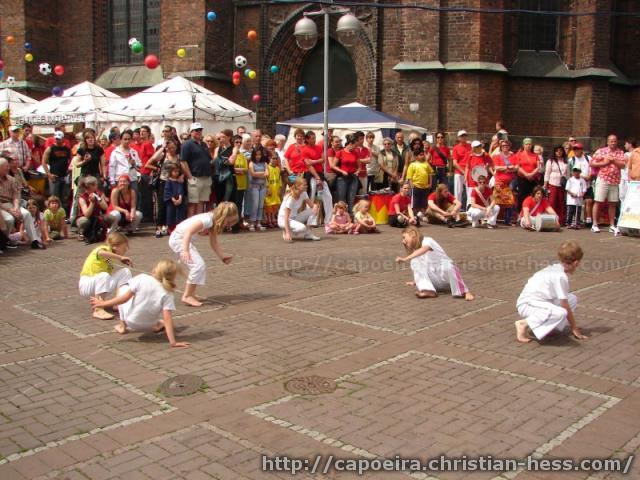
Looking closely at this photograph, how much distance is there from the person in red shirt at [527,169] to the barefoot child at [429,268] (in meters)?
8.11

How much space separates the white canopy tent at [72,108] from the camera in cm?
1861

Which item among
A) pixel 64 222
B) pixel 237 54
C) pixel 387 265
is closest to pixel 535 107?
pixel 237 54

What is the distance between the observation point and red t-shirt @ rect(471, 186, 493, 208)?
1581 cm

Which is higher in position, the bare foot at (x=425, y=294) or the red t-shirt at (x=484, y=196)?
the red t-shirt at (x=484, y=196)

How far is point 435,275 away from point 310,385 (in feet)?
11.6

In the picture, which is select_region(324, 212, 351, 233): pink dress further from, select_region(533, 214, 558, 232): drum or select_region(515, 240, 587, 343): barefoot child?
select_region(515, 240, 587, 343): barefoot child

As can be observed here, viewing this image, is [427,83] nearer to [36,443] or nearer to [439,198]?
[439,198]

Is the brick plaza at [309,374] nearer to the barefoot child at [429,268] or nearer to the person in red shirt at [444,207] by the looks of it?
the barefoot child at [429,268]

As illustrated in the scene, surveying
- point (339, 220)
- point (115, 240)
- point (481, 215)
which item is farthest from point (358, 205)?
point (115, 240)

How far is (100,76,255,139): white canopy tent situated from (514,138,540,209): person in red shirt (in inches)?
292

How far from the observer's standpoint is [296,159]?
15.5m

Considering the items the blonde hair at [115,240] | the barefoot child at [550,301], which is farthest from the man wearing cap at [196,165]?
the barefoot child at [550,301]

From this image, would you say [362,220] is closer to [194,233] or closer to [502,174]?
[502,174]

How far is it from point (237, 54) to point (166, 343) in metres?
20.0
